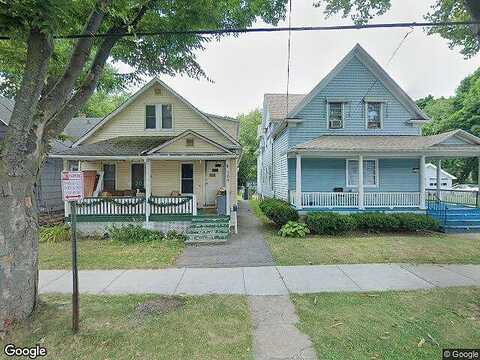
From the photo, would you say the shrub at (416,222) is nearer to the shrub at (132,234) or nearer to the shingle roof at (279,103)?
the shingle roof at (279,103)

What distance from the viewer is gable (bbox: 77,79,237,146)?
14602 mm

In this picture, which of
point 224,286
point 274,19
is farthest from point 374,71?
point 224,286

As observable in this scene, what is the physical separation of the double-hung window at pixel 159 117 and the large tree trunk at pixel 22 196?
10.6 metres

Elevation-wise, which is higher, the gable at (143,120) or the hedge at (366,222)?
the gable at (143,120)

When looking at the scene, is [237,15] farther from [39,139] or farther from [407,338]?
[407,338]

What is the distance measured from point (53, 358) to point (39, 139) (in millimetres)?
3009

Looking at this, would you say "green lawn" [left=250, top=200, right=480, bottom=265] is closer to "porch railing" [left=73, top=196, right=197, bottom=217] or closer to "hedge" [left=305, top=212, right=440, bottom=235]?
"hedge" [left=305, top=212, right=440, bottom=235]

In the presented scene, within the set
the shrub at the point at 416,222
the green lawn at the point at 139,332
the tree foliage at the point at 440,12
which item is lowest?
the green lawn at the point at 139,332

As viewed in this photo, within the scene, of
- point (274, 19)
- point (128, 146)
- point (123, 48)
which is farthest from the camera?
point (128, 146)

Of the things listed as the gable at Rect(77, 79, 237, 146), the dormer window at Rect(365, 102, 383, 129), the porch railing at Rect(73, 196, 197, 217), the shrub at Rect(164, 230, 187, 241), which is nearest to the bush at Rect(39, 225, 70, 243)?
the porch railing at Rect(73, 196, 197, 217)

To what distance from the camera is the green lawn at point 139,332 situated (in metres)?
3.62

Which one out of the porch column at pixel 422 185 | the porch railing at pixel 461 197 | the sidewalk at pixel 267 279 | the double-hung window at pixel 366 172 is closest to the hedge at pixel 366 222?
the porch column at pixel 422 185

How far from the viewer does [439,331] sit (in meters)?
4.11

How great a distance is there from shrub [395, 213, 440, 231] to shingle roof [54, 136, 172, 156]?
11038 millimetres
